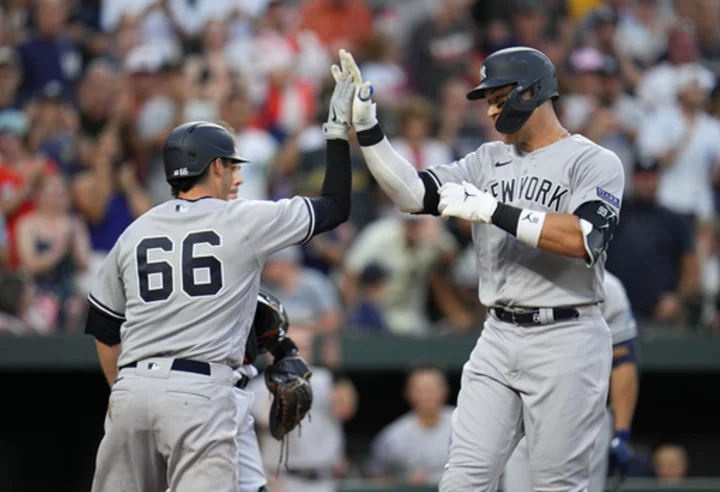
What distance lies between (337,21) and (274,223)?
747cm

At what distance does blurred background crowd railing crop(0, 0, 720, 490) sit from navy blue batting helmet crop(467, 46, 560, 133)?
4.00m

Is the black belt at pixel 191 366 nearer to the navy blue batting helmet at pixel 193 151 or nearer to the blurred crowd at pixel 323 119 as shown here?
the navy blue batting helmet at pixel 193 151

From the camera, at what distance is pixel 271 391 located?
5410 mm

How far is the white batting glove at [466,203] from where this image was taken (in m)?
4.78

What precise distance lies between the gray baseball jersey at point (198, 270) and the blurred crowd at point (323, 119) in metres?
3.97

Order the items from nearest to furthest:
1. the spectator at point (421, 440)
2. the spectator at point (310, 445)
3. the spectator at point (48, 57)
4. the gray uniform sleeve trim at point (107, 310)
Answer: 1. the gray uniform sleeve trim at point (107, 310)
2. the spectator at point (310, 445)
3. the spectator at point (421, 440)
4. the spectator at point (48, 57)

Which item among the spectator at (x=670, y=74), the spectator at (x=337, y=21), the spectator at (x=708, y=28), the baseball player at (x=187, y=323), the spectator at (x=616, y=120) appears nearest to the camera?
the baseball player at (x=187, y=323)

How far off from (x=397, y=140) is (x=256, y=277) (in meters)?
5.61

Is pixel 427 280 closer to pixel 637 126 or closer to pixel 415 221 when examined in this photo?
pixel 415 221

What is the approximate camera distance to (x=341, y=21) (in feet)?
39.3

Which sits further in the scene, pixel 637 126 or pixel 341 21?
pixel 341 21

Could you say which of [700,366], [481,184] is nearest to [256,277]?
[481,184]

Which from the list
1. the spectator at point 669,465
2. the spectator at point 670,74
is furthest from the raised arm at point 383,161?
the spectator at point 670,74

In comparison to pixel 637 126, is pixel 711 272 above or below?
below
